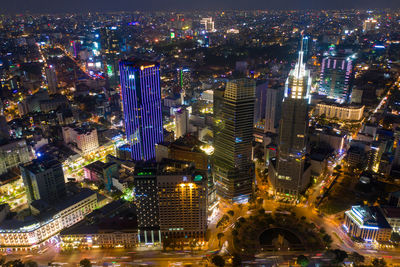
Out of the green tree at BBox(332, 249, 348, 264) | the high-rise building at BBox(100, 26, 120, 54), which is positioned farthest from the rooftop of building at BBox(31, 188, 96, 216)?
the high-rise building at BBox(100, 26, 120, 54)

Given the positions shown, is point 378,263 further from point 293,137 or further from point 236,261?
point 293,137

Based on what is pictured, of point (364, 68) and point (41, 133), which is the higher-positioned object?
point (364, 68)

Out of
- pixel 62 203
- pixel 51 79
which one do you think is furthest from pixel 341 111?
pixel 51 79

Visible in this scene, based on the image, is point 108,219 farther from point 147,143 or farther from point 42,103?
point 42,103

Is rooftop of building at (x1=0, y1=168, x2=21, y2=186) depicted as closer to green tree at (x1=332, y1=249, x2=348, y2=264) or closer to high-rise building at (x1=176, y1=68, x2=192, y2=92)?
green tree at (x1=332, y1=249, x2=348, y2=264)

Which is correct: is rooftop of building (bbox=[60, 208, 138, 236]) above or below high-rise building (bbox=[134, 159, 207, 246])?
below

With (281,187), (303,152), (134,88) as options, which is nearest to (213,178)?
(281,187)
